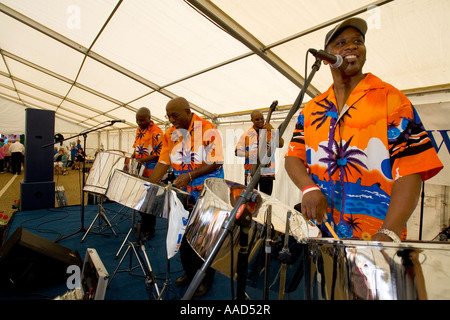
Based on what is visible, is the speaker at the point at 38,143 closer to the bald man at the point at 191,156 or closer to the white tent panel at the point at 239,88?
the white tent panel at the point at 239,88

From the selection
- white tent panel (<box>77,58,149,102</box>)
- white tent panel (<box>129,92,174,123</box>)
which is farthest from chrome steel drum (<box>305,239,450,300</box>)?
white tent panel (<box>77,58,149,102</box>)

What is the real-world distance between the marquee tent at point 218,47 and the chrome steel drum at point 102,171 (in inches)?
64.1

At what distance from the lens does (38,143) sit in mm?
3508

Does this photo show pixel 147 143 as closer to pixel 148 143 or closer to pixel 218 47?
pixel 148 143

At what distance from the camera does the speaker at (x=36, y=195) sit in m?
Result: 3.49

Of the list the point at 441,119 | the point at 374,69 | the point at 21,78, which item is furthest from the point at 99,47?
the point at 21,78

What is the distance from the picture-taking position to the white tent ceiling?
1780mm

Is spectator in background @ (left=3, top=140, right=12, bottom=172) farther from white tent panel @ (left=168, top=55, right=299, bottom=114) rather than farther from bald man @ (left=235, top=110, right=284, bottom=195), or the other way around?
bald man @ (left=235, top=110, right=284, bottom=195)

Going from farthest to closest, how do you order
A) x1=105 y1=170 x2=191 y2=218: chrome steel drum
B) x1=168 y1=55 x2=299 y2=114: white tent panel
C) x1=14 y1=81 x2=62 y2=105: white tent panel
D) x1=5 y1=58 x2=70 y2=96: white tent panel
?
1. x1=14 y1=81 x2=62 y2=105: white tent panel
2. x1=5 y1=58 x2=70 y2=96: white tent panel
3. x1=168 y1=55 x2=299 y2=114: white tent panel
4. x1=105 y1=170 x2=191 y2=218: chrome steel drum

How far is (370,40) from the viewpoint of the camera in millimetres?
1891

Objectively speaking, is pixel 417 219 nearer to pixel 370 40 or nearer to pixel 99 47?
pixel 370 40

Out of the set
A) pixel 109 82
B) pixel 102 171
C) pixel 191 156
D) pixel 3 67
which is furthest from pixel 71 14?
pixel 3 67

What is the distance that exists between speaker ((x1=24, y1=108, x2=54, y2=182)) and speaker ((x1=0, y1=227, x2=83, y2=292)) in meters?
2.35

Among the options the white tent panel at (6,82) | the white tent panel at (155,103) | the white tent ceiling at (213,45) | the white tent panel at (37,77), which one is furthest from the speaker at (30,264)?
the white tent panel at (6,82)
